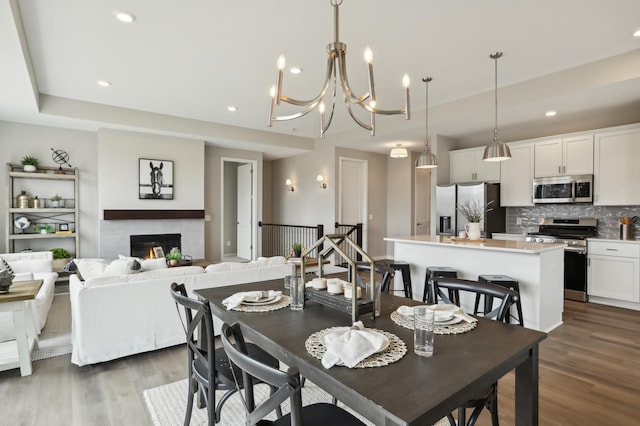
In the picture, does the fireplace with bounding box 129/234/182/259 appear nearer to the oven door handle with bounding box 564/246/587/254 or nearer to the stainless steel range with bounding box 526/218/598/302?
the stainless steel range with bounding box 526/218/598/302

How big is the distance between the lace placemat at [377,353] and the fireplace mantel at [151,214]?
18.9 feet

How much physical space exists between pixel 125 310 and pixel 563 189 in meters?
5.80

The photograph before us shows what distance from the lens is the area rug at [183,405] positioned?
2.18 m

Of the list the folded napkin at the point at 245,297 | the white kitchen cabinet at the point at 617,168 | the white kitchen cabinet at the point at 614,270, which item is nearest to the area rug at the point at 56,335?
the folded napkin at the point at 245,297

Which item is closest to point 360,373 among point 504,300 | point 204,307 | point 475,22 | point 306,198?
point 204,307

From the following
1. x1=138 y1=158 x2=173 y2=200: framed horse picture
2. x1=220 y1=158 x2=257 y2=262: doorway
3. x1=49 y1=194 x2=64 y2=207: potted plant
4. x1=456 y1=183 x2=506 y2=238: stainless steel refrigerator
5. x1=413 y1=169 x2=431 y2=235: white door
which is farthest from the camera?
x1=413 y1=169 x2=431 y2=235: white door

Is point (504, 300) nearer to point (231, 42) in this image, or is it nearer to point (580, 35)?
point (580, 35)

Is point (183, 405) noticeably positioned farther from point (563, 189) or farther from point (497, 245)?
point (563, 189)

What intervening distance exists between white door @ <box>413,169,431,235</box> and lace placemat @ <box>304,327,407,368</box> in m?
7.28

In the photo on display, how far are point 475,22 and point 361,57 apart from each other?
1.12 metres

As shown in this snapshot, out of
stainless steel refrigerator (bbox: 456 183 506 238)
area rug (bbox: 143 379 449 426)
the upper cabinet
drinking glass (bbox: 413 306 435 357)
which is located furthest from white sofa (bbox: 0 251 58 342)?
the upper cabinet

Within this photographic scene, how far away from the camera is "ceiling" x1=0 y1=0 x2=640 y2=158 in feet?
9.53

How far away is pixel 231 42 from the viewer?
346 centimetres

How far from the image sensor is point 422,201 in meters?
8.63
